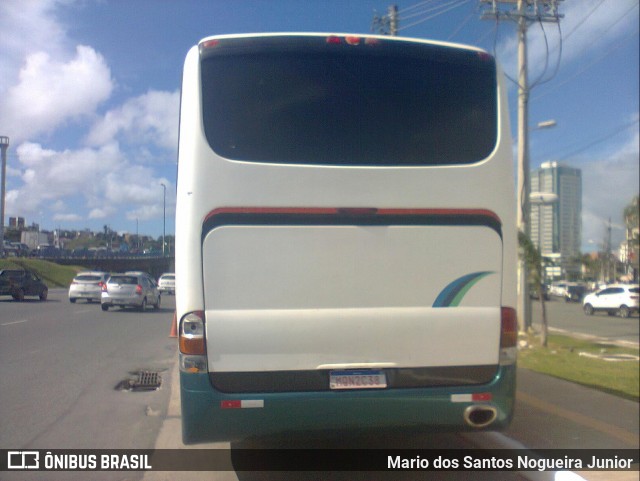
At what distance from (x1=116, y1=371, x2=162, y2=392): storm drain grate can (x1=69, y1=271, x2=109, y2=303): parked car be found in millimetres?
4894

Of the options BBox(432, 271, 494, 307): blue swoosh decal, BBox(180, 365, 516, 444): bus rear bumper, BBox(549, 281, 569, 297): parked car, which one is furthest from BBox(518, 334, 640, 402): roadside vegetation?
→ BBox(549, 281, 569, 297): parked car

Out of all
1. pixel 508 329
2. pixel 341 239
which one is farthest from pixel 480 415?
pixel 341 239

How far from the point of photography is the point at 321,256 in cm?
498

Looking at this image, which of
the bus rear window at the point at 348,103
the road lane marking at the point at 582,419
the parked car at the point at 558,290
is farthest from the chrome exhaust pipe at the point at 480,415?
the parked car at the point at 558,290

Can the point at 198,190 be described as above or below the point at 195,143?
below

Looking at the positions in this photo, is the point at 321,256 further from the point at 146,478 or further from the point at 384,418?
the point at 146,478

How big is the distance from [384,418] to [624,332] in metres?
20.8

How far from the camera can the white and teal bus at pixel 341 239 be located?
488 centimetres

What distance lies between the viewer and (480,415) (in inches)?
205

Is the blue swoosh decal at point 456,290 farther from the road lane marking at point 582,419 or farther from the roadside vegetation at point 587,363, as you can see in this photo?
the roadside vegetation at point 587,363

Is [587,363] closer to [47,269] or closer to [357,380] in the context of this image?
[357,380]

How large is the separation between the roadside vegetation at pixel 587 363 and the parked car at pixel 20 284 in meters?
9.15

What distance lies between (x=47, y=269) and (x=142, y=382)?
224 centimetres

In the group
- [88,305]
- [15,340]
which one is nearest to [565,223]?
[88,305]
